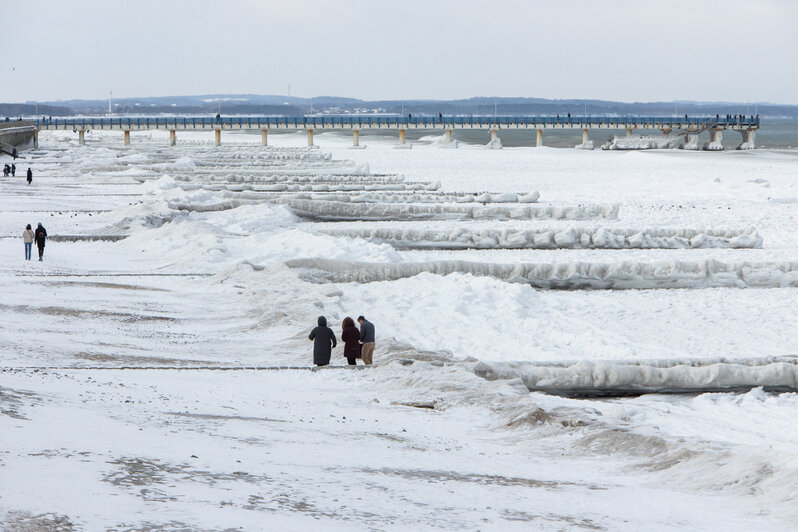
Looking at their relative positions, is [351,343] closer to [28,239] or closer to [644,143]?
[28,239]

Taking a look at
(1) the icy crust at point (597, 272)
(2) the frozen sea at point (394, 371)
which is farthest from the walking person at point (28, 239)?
(1) the icy crust at point (597, 272)

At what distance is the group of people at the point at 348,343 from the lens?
14.1 meters

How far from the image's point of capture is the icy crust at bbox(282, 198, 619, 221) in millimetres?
35906

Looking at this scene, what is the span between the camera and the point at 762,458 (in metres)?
9.38

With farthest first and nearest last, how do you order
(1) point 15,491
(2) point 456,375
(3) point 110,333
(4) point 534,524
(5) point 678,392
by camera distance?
(3) point 110,333, (5) point 678,392, (2) point 456,375, (4) point 534,524, (1) point 15,491

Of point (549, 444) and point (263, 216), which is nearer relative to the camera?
point (549, 444)

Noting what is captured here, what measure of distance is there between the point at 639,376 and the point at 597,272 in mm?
8771

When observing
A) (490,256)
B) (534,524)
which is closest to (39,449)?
(534,524)

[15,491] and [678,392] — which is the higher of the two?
[15,491]

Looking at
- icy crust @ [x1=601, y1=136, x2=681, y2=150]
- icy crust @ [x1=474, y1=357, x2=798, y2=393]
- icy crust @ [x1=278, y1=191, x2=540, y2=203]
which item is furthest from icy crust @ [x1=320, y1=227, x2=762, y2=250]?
icy crust @ [x1=601, y1=136, x2=681, y2=150]

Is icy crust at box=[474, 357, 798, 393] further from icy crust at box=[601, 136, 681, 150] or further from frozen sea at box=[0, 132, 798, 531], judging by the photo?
icy crust at box=[601, 136, 681, 150]

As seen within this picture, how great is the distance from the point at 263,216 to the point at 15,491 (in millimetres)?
25829

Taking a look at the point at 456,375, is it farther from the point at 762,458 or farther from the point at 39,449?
the point at 39,449

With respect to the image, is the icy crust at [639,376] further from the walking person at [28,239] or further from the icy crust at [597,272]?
the walking person at [28,239]
